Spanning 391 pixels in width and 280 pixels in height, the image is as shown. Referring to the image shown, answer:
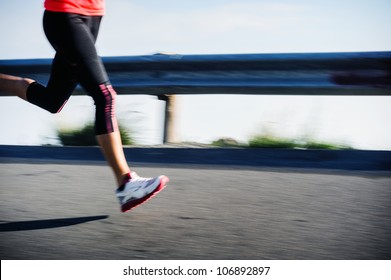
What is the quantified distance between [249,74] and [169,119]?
91cm

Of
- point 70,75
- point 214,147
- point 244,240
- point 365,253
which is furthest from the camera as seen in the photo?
point 214,147

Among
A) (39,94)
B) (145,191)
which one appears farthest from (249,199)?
(39,94)

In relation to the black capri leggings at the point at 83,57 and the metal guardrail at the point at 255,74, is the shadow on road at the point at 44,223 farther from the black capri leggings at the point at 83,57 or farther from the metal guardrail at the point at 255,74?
the metal guardrail at the point at 255,74

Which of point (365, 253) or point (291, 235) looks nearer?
point (365, 253)

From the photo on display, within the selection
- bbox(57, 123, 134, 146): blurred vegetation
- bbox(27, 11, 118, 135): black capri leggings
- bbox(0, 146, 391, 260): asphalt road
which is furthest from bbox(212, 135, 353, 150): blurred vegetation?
bbox(27, 11, 118, 135): black capri leggings

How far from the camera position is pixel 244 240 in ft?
11.6

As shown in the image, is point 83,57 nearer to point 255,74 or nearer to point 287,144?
point 255,74

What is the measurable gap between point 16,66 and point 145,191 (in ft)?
12.5

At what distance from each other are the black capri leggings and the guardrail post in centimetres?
251

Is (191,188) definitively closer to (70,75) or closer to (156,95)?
(70,75)

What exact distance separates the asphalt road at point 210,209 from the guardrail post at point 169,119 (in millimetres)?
709

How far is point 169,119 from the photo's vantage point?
22.2 ft

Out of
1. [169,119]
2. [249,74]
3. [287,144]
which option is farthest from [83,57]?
[287,144]

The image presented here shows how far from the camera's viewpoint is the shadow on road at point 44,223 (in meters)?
3.91
